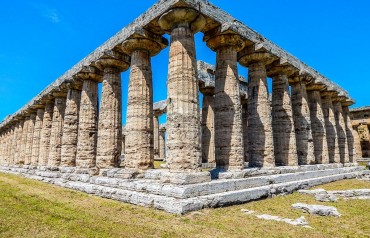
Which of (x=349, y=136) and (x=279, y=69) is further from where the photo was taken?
(x=349, y=136)

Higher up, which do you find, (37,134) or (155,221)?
(37,134)

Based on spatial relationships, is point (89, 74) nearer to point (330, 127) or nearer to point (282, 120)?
point (282, 120)

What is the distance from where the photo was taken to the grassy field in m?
6.24

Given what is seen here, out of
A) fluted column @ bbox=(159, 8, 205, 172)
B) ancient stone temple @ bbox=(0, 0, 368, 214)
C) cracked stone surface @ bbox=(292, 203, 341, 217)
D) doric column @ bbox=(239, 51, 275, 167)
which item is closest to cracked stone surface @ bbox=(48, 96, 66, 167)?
ancient stone temple @ bbox=(0, 0, 368, 214)

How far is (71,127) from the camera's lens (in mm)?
18859

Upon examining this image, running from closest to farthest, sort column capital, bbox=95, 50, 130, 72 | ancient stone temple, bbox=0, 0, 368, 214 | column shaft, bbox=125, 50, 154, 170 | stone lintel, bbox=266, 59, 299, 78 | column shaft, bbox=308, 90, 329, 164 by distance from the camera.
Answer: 1. ancient stone temple, bbox=0, 0, 368, 214
2. column shaft, bbox=125, 50, 154, 170
3. column capital, bbox=95, 50, 130, 72
4. stone lintel, bbox=266, 59, 299, 78
5. column shaft, bbox=308, 90, 329, 164

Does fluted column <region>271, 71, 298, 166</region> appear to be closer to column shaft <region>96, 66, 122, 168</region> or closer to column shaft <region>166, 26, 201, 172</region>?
column shaft <region>166, 26, 201, 172</region>

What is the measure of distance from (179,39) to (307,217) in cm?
810

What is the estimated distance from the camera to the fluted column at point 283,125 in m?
16.2

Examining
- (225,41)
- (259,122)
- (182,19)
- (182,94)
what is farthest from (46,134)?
(259,122)

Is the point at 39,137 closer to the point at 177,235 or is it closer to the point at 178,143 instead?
the point at 178,143

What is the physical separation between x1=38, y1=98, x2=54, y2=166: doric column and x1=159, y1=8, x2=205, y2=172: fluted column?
54.5 feet

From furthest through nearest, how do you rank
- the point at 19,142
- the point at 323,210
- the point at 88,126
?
the point at 19,142 → the point at 88,126 → the point at 323,210

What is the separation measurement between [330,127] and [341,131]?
312 cm
